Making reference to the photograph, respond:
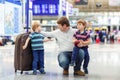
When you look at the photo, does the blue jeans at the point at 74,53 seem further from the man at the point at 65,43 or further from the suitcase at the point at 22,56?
the suitcase at the point at 22,56

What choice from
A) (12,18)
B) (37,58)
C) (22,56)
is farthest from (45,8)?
(37,58)

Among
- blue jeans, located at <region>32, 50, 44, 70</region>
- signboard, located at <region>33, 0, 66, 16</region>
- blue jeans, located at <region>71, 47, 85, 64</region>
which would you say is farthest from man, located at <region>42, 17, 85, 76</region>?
signboard, located at <region>33, 0, 66, 16</region>

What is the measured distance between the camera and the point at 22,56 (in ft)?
32.1

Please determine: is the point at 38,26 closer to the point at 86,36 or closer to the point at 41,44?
the point at 41,44

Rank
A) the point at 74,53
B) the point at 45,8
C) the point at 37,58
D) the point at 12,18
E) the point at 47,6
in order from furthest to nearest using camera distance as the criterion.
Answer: the point at 45,8
the point at 47,6
the point at 12,18
the point at 37,58
the point at 74,53

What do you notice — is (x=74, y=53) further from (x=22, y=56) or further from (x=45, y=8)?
(x=45, y=8)

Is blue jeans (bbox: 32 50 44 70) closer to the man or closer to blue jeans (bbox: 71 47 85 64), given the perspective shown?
the man

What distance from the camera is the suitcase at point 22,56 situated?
977 cm

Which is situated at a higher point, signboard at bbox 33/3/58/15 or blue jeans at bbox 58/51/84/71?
signboard at bbox 33/3/58/15

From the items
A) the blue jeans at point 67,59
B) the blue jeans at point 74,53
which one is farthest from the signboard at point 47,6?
the blue jeans at point 74,53

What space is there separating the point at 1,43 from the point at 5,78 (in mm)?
24449

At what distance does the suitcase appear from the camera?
977cm

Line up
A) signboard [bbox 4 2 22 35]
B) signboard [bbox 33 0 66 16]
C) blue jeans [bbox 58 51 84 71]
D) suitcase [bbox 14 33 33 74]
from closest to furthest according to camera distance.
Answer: blue jeans [bbox 58 51 84 71] < suitcase [bbox 14 33 33 74] < signboard [bbox 4 2 22 35] < signboard [bbox 33 0 66 16]

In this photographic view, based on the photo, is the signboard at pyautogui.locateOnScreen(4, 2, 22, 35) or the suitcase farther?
the signboard at pyautogui.locateOnScreen(4, 2, 22, 35)
